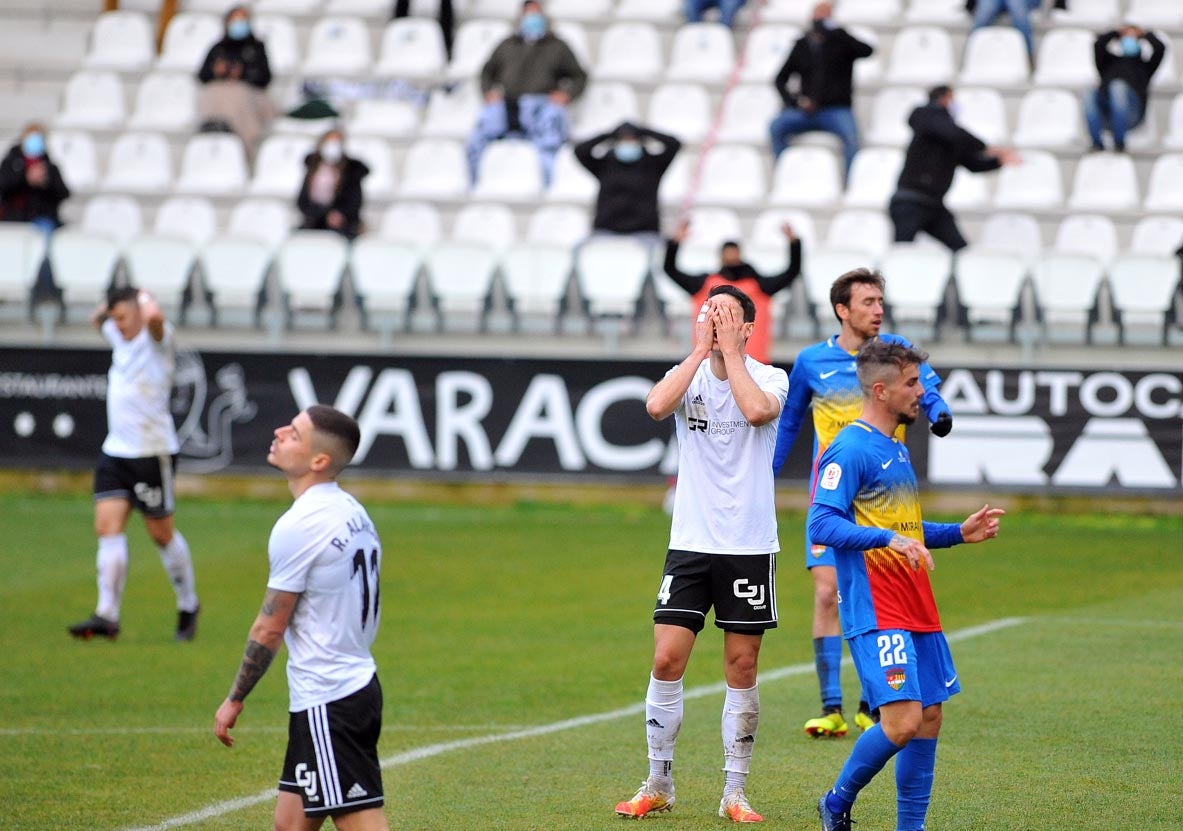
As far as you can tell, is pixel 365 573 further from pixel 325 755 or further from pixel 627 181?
pixel 627 181

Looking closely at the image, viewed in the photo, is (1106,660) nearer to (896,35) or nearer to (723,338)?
(723,338)

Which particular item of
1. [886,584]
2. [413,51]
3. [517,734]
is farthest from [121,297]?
[413,51]

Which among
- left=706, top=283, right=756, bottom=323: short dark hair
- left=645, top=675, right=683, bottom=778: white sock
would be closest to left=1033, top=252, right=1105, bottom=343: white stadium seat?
left=706, top=283, right=756, bottom=323: short dark hair

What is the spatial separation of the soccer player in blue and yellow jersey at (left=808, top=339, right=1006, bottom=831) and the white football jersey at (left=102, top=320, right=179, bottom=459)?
6.65m

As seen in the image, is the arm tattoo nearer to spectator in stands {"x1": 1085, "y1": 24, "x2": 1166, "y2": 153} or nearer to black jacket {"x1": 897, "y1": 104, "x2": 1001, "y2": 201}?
black jacket {"x1": 897, "y1": 104, "x2": 1001, "y2": 201}

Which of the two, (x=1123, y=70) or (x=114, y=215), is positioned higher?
(x=1123, y=70)

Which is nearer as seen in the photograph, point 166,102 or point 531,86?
point 531,86

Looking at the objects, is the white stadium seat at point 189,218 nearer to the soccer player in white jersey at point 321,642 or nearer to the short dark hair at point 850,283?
the short dark hair at point 850,283

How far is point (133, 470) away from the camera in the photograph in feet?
37.8

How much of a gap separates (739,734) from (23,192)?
16.3 meters

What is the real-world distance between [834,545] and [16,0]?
23.3 m

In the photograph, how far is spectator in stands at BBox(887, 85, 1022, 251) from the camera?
17.7 metres

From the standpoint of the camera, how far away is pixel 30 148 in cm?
2039

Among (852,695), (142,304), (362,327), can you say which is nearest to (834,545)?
(852,695)
